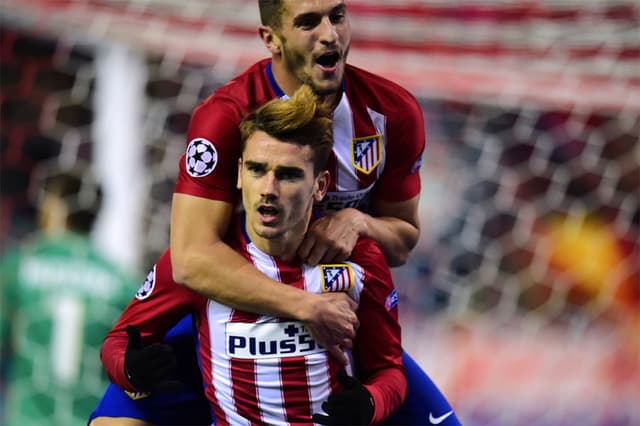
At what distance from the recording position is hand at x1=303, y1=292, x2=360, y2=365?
7.70 feet

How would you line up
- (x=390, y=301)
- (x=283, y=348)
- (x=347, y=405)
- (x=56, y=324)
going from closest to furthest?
1. (x=347, y=405)
2. (x=283, y=348)
3. (x=390, y=301)
4. (x=56, y=324)

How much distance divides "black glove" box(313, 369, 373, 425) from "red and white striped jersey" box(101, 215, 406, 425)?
65 millimetres

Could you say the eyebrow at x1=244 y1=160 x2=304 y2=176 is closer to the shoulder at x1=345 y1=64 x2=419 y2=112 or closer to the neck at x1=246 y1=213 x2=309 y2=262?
the neck at x1=246 y1=213 x2=309 y2=262

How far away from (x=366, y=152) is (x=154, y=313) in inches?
24.6

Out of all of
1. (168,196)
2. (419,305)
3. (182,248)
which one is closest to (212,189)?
(182,248)

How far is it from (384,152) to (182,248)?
55cm

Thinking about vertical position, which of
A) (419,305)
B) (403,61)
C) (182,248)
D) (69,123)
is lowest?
(419,305)

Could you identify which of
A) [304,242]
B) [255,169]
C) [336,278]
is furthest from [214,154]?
[336,278]

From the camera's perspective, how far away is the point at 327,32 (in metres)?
2.46

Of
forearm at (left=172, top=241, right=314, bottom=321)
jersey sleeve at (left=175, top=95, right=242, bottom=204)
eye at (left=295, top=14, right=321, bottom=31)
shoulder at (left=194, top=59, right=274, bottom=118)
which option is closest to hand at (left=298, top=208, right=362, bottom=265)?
forearm at (left=172, top=241, right=314, bottom=321)

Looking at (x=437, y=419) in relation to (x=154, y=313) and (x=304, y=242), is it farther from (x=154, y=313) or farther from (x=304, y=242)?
(x=154, y=313)

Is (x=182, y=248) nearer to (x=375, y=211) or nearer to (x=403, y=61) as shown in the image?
(x=375, y=211)

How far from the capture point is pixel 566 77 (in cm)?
463

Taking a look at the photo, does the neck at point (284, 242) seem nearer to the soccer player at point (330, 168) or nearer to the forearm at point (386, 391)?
the soccer player at point (330, 168)
